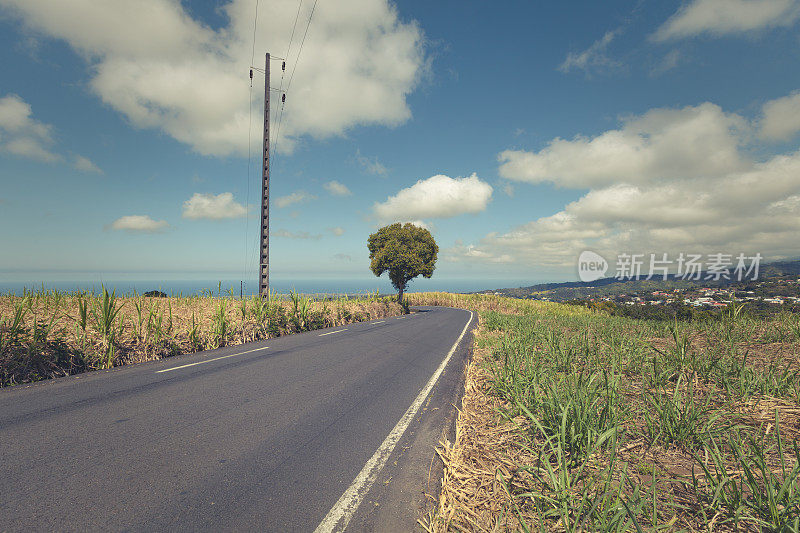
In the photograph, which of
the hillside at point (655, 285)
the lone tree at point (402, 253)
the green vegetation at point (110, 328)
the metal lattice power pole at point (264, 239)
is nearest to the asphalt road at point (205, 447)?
the green vegetation at point (110, 328)

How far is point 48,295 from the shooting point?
8.66 m

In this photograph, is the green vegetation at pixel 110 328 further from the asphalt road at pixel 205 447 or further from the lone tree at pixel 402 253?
the lone tree at pixel 402 253

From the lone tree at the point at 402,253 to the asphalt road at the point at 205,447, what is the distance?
24.6m

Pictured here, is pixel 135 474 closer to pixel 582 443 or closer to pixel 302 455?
pixel 302 455

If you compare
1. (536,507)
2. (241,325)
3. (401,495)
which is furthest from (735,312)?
(241,325)

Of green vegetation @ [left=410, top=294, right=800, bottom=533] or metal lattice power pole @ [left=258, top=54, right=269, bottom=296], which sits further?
metal lattice power pole @ [left=258, top=54, right=269, bottom=296]

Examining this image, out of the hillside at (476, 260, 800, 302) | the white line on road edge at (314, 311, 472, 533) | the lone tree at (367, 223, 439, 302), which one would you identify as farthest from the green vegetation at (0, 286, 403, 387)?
the hillside at (476, 260, 800, 302)

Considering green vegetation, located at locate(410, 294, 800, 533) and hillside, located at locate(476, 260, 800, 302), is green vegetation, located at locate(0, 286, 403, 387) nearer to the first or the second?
green vegetation, located at locate(410, 294, 800, 533)

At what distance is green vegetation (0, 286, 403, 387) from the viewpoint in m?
5.62

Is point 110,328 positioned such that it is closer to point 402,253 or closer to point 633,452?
point 633,452

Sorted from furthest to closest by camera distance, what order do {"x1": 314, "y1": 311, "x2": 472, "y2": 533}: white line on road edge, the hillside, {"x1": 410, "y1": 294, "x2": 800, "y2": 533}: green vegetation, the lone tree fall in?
1. the hillside
2. the lone tree
3. {"x1": 314, "y1": 311, "x2": 472, "y2": 533}: white line on road edge
4. {"x1": 410, "y1": 294, "x2": 800, "y2": 533}: green vegetation

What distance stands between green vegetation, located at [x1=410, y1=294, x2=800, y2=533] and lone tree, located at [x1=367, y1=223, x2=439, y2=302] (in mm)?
25804

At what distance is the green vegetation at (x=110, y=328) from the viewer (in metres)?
5.62

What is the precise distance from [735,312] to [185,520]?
1039 centimetres
